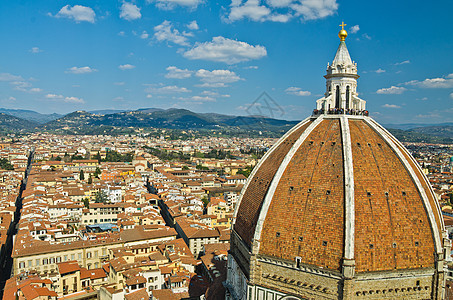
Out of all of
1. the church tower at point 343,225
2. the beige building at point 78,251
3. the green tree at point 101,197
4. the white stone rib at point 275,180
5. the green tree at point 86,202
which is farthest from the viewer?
the green tree at point 86,202

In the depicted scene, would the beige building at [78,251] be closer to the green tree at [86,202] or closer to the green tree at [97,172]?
the green tree at [86,202]

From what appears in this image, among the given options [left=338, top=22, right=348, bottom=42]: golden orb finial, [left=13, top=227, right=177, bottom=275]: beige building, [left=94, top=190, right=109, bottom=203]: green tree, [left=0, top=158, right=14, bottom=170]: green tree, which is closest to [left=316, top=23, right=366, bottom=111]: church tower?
[left=338, top=22, right=348, bottom=42]: golden orb finial

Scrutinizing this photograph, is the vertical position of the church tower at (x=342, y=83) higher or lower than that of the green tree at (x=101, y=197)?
higher

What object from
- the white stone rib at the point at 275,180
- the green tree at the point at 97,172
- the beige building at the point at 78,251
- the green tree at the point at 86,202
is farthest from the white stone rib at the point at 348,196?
the green tree at the point at 97,172

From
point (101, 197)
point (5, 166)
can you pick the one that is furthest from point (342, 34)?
point (5, 166)

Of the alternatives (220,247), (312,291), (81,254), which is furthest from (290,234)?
(81,254)

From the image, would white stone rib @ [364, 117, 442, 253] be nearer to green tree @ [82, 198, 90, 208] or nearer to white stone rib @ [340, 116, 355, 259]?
white stone rib @ [340, 116, 355, 259]

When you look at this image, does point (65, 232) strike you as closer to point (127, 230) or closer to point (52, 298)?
point (127, 230)
